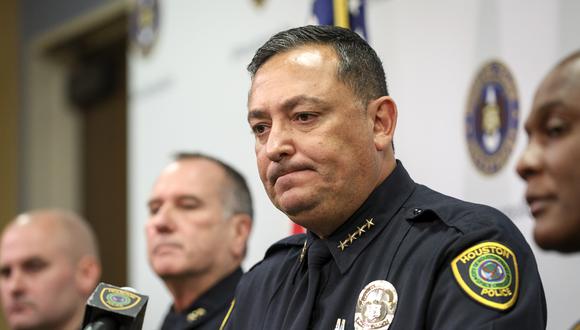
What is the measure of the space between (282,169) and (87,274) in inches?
85.5

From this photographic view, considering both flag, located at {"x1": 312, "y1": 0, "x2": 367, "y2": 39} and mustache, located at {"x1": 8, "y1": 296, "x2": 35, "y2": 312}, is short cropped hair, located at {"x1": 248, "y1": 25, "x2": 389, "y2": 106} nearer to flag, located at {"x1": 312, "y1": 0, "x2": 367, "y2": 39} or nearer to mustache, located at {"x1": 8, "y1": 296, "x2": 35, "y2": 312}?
flag, located at {"x1": 312, "y1": 0, "x2": 367, "y2": 39}

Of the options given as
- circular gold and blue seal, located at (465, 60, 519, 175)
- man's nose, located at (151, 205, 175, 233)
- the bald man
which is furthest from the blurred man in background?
the bald man

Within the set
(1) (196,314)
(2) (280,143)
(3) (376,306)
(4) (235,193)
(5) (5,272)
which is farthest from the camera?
(5) (5,272)

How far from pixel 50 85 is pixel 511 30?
3900mm

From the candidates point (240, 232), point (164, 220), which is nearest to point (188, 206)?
point (164, 220)

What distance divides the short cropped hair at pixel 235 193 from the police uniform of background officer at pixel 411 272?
1.14m

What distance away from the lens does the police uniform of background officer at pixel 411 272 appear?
143 cm

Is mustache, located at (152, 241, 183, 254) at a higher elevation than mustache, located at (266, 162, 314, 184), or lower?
lower

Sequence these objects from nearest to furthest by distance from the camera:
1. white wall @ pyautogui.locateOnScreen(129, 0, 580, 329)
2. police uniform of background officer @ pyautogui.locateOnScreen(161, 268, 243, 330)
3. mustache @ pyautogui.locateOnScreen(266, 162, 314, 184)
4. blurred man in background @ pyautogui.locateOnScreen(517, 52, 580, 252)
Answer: blurred man in background @ pyautogui.locateOnScreen(517, 52, 580, 252) < mustache @ pyautogui.locateOnScreen(266, 162, 314, 184) < white wall @ pyautogui.locateOnScreen(129, 0, 580, 329) < police uniform of background officer @ pyautogui.locateOnScreen(161, 268, 243, 330)

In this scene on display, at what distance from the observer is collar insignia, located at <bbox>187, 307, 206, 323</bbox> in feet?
9.34

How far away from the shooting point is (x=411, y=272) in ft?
5.02

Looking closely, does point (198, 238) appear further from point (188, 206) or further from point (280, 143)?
point (280, 143)

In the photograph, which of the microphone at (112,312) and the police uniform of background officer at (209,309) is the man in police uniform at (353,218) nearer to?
the microphone at (112,312)

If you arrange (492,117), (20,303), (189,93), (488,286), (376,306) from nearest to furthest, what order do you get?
(488,286)
(376,306)
(492,117)
(20,303)
(189,93)
